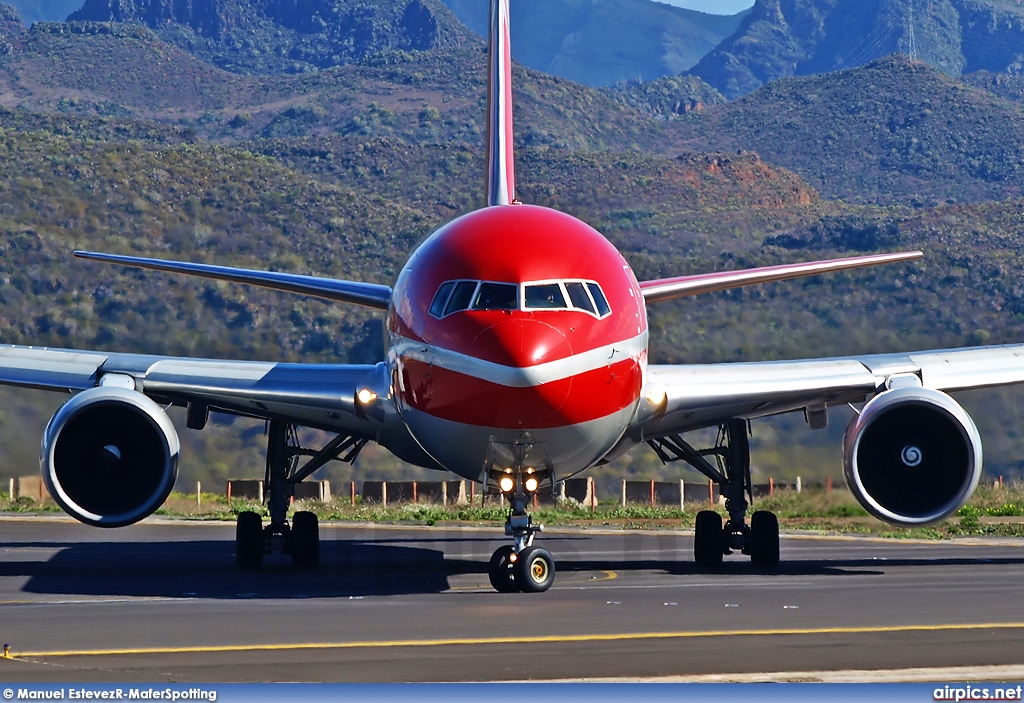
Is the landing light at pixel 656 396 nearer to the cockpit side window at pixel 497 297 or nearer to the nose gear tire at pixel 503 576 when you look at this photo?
the nose gear tire at pixel 503 576

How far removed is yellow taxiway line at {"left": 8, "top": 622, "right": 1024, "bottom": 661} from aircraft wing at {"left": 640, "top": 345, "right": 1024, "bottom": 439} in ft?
16.6

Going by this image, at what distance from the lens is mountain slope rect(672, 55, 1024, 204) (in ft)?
548

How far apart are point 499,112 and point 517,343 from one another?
987 centimetres

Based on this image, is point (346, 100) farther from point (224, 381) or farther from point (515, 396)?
point (515, 396)

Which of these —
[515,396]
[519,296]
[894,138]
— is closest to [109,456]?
[515,396]

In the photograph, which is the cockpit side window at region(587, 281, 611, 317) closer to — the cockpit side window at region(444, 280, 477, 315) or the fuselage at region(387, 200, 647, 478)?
the fuselage at region(387, 200, 647, 478)

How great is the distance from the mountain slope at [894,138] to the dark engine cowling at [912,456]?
144 meters

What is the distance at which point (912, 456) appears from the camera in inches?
764

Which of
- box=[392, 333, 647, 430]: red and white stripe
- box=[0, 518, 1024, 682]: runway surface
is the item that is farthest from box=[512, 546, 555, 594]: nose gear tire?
box=[392, 333, 647, 430]: red and white stripe

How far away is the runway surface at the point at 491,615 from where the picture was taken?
12219 millimetres

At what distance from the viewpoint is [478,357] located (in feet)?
52.7

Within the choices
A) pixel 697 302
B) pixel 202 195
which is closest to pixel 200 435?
pixel 697 302

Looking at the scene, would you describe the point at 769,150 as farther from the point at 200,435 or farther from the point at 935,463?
the point at 935,463

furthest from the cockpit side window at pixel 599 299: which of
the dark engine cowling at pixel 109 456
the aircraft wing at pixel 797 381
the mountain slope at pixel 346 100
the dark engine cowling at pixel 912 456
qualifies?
the mountain slope at pixel 346 100
